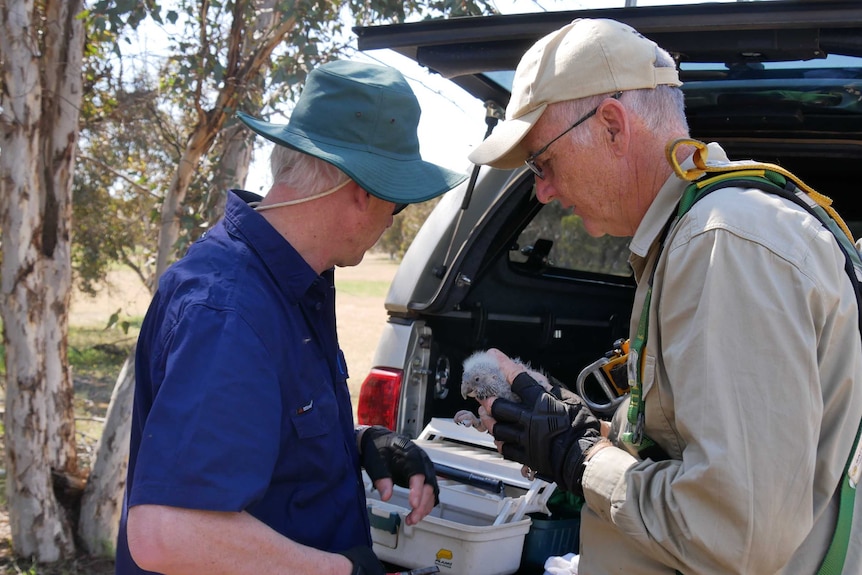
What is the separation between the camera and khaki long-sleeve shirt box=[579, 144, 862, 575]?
4.22ft

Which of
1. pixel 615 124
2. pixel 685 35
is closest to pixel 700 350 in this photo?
pixel 615 124

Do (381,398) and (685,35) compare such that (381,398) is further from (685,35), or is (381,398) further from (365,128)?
(685,35)

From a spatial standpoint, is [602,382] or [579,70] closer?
[579,70]

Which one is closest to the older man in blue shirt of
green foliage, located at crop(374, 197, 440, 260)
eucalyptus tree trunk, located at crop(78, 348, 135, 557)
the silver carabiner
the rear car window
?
the silver carabiner

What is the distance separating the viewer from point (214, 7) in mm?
4969

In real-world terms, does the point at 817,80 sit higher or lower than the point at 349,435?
higher

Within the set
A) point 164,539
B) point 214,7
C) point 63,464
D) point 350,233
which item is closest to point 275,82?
point 214,7

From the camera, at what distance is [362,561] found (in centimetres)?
169

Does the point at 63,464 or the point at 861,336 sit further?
the point at 63,464

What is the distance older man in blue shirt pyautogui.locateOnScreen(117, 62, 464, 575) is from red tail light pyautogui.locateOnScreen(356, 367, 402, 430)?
865mm

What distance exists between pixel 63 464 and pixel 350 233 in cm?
344

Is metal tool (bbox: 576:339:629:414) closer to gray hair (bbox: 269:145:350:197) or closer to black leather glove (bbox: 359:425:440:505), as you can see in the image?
black leather glove (bbox: 359:425:440:505)

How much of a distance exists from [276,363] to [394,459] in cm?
70

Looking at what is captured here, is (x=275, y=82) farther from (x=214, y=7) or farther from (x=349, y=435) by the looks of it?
(x=349, y=435)
